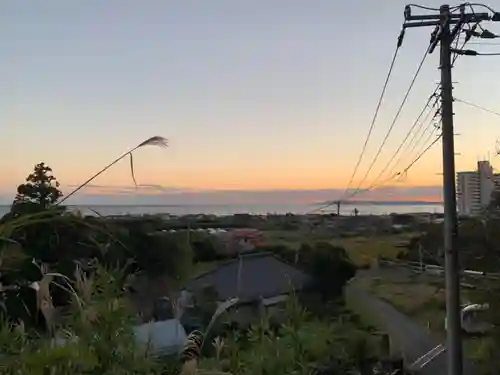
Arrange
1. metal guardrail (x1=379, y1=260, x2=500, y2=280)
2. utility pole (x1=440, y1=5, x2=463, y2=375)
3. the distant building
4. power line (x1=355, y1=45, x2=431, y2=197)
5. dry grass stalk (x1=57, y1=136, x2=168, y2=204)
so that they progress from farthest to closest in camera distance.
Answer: power line (x1=355, y1=45, x2=431, y2=197) < metal guardrail (x1=379, y1=260, x2=500, y2=280) < utility pole (x1=440, y1=5, x2=463, y2=375) < the distant building < dry grass stalk (x1=57, y1=136, x2=168, y2=204)

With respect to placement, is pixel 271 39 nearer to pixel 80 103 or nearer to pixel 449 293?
pixel 80 103

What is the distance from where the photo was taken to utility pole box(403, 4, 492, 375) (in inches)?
115

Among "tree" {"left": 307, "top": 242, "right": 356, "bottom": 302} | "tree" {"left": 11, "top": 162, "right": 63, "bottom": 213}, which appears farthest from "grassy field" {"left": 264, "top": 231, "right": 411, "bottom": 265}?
"tree" {"left": 11, "top": 162, "right": 63, "bottom": 213}

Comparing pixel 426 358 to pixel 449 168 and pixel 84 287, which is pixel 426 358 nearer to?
pixel 449 168

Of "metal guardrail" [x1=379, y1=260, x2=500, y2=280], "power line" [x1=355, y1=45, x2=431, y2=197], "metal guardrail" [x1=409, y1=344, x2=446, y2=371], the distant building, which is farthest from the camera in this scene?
"metal guardrail" [x1=409, y1=344, x2=446, y2=371]

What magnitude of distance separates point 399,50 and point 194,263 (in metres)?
2.91

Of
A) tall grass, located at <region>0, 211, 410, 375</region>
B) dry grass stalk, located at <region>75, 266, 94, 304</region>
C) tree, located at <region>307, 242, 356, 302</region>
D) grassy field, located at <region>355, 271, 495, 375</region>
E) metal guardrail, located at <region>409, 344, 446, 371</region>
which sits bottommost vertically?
metal guardrail, located at <region>409, 344, 446, 371</region>

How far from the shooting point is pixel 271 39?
4.97m

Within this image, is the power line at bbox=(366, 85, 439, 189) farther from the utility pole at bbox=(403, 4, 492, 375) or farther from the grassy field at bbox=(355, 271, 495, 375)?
the grassy field at bbox=(355, 271, 495, 375)

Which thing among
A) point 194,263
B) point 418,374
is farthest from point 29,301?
point 418,374

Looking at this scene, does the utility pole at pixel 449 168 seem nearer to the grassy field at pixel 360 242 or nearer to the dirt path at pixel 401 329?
the dirt path at pixel 401 329

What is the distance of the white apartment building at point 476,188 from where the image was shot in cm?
335

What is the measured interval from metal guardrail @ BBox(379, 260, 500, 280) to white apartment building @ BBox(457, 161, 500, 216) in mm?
400

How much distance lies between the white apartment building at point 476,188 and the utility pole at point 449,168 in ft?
0.86
